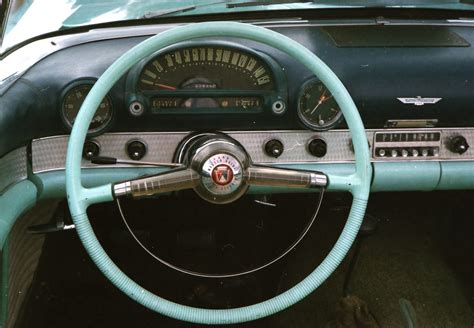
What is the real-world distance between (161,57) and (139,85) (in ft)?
0.39

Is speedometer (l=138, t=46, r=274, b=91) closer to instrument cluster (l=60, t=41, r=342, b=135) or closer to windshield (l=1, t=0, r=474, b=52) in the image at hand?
instrument cluster (l=60, t=41, r=342, b=135)

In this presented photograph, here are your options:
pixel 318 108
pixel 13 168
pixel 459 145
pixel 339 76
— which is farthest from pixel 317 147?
pixel 13 168

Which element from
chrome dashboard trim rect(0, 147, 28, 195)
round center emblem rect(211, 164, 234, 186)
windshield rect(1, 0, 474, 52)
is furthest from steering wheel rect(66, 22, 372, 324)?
windshield rect(1, 0, 474, 52)

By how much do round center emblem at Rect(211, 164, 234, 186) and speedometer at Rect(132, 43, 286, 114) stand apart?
465 mm

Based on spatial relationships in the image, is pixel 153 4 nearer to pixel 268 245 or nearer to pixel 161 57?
pixel 161 57

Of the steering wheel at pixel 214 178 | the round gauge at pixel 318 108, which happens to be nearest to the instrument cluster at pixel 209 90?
the round gauge at pixel 318 108

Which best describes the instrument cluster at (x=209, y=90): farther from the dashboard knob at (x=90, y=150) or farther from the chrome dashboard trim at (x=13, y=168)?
the chrome dashboard trim at (x=13, y=168)

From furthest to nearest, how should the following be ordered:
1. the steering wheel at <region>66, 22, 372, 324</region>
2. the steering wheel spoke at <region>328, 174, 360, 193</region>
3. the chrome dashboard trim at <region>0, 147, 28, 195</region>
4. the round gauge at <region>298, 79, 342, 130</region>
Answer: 1. the round gauge at <region>298, 79, 342, 130</region>
2. the chrome dashboard trim at <region>0, 147, 28, 195</region>
3. the steering wheel spoke at <region>328, 174, 360, 193</region>
4. the steering wheel at <region>66, 22, 372, 324</region>

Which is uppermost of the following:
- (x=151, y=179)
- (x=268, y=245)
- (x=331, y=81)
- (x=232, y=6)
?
(x=232, y=6)

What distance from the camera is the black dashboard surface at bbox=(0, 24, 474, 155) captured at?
205 cm

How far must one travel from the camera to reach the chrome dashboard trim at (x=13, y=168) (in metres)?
1.84

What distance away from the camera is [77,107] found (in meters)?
2.09

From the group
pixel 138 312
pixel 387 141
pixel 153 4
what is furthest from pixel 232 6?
pixel 138 312

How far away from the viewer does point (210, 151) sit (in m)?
1.75
